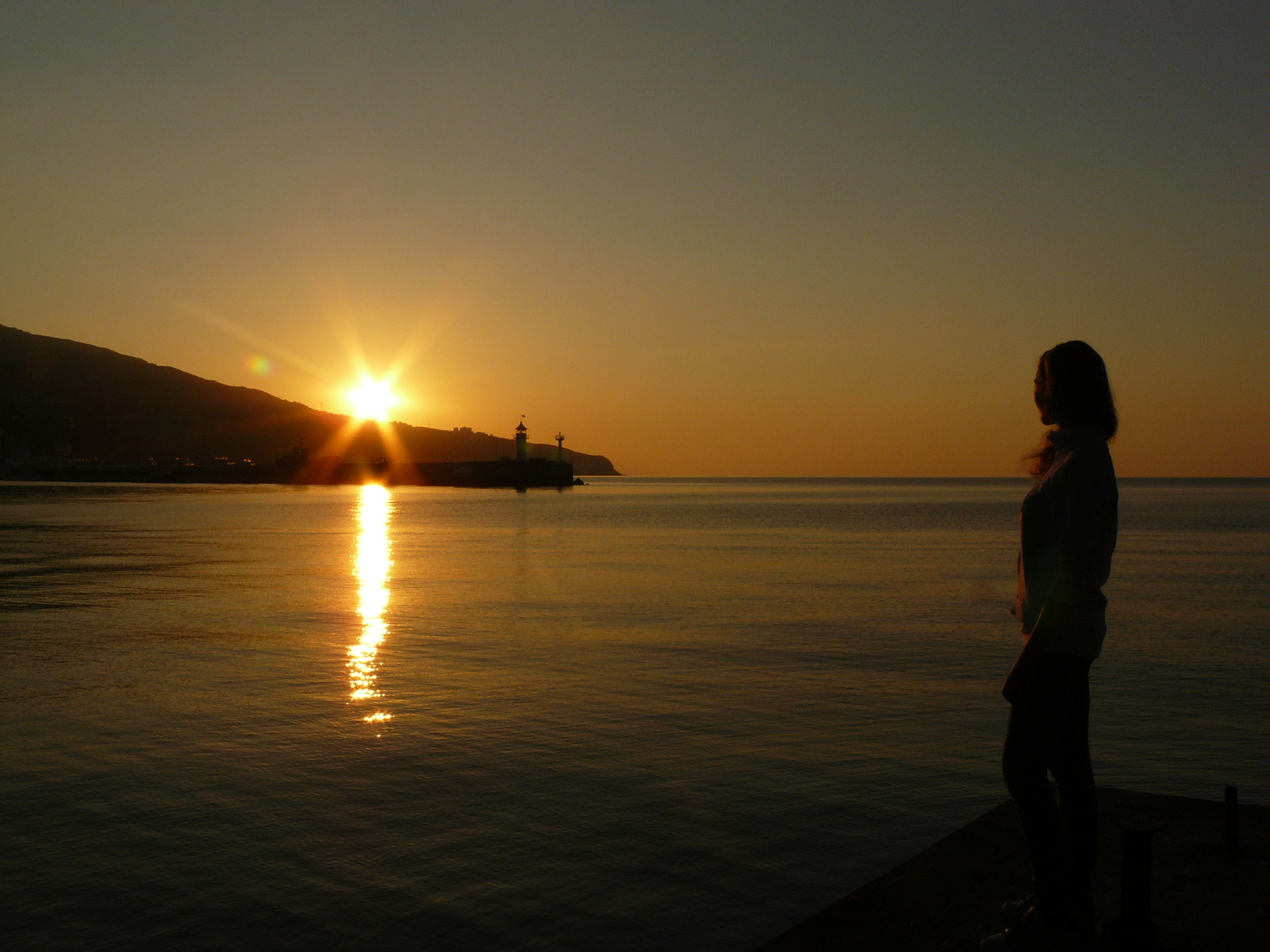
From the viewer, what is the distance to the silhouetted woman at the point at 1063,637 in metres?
3.68

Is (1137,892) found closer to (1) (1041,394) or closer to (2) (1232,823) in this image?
(2) (1232,823)

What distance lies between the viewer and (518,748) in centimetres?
866

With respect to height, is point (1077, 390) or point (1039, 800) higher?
point (1077, 390)

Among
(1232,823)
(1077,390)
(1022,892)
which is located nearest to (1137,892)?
(1022,892)

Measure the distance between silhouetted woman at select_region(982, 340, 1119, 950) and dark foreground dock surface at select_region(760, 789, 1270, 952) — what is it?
24 cm

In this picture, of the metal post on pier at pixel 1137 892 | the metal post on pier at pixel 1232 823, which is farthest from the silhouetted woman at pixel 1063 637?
the metal post on pier at pixel 1232 823

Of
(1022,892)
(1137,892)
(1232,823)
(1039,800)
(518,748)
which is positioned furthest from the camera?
(518,748)

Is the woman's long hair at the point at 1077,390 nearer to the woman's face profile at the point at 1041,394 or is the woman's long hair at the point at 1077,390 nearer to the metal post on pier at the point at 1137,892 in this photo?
the woman's face profile at the point at 1041,394

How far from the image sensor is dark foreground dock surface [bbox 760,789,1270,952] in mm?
3822

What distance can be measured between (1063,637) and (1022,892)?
1335 millimetres

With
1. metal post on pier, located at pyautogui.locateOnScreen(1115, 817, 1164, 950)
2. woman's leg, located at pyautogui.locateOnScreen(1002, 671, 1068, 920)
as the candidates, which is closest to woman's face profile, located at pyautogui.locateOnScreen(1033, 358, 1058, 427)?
woman's leg, located at pyautogui.locateOnScreen(1002, 671, 1068, 920)

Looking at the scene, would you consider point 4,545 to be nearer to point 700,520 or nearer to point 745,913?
point 745,913

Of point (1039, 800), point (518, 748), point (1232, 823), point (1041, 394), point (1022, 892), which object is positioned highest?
point (1041, 394)

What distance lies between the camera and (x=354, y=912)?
17.5 ft
